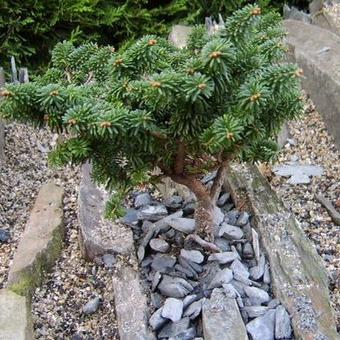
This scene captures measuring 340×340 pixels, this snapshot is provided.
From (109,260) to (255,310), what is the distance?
489 mm

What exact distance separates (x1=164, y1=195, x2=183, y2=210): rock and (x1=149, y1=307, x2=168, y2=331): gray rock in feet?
1.51

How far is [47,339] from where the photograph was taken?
6.05 feet

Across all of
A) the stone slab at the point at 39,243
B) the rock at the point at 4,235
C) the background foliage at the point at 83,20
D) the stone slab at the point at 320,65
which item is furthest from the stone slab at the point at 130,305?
the background foliage at the point at 83,20

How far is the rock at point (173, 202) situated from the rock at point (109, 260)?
0.91 feet

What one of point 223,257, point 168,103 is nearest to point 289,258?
point 223,257

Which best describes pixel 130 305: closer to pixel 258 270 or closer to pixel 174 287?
pixel 174 287

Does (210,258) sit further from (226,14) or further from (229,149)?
(226,14)

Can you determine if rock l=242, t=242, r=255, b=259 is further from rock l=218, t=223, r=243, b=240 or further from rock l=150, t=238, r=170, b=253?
rock l=150, t=238, r=170, b=253

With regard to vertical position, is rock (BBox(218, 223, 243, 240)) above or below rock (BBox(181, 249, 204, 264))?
above

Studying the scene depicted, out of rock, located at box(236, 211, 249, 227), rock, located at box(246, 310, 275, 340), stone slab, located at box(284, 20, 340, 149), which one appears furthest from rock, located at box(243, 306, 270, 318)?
stone slab, located at box(284, 20, 340, 149)

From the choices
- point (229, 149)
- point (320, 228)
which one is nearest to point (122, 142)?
point (229, 149)

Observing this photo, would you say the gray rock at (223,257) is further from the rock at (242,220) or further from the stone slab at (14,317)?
the stone slab at (14,317)

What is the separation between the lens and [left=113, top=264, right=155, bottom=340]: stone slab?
5.76 feet

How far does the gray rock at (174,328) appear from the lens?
5.70 feet
